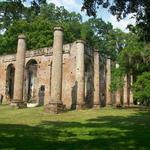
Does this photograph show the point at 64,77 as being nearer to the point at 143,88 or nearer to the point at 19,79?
the point at 19,79

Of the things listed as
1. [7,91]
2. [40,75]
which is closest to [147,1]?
[40,75]

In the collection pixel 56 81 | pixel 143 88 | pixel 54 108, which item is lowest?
pixel 54 108

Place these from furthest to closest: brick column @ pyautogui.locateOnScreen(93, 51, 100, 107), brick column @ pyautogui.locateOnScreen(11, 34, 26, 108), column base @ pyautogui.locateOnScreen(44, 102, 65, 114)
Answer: brick column @ pyautogui.locateOnScreen(93, 51, 100, 107), brick column @ pyautogui.locateOnScreen(11, 34, 26, 108), column base @ pyautogui.locateOnScreen(44, 102, 65, 114)

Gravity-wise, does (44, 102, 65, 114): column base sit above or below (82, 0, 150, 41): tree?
below

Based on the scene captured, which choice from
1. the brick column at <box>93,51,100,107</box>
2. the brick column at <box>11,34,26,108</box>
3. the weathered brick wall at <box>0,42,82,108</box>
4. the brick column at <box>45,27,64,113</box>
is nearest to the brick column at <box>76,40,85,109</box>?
the weathered brick wall at <box>0,42,82,108</box>

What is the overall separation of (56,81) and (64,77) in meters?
10.1

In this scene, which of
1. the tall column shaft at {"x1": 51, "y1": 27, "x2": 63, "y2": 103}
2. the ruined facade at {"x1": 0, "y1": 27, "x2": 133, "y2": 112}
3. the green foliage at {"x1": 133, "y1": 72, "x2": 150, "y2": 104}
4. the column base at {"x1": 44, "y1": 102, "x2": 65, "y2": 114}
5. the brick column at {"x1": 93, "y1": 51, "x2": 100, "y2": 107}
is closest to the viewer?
the column base at {"x1": 44, "y1": 102, "x2": 65, "y2": 114}

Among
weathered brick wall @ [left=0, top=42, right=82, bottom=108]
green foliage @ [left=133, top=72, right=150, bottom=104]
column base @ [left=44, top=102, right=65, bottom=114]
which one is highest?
weathered brick wall @ [left=0, top=42, right=82, bottom=108]

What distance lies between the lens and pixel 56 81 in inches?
1242

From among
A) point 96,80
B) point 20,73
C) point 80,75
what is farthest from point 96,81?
point 20,73

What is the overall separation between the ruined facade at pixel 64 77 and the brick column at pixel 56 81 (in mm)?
388

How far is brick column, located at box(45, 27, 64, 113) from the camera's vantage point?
30.5 metres

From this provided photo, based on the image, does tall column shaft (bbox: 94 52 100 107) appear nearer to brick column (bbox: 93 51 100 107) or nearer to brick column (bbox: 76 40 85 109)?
brick column (bbox: 93 51 100 107)

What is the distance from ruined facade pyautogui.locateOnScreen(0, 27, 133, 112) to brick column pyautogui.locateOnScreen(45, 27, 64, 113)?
39 centimetres
